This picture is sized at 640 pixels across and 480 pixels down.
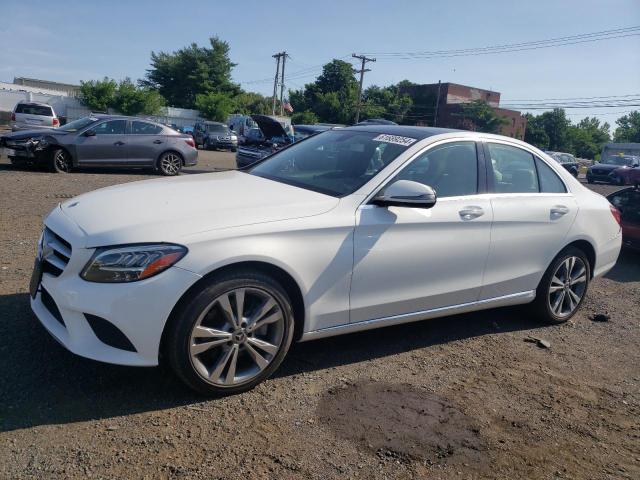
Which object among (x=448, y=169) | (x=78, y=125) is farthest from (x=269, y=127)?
(x=448, y=169)

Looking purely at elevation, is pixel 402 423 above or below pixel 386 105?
below

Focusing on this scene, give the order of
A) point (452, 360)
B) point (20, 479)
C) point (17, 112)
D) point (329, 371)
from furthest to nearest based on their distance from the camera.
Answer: point (17, 112)
point (452, 360)
point (329, 371)
point (20, 479)

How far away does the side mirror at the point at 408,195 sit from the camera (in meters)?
3.48

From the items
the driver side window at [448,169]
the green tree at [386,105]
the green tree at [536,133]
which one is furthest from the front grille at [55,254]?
the green tree at [536,133]

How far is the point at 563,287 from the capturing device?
4961mm

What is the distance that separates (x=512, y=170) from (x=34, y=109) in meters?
21.1

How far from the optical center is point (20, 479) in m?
2.39

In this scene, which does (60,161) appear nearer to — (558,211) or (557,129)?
(558,211)

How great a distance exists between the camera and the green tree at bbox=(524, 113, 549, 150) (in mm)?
75969

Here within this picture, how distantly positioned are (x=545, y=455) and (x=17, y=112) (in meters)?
22.5

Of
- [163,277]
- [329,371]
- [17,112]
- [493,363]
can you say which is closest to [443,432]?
[329,371]

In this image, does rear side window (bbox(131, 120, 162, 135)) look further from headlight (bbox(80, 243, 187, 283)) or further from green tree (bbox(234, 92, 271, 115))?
green tree (bbox(234, 92, 271, 115))

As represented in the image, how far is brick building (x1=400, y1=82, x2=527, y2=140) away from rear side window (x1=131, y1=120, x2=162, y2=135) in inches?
2143

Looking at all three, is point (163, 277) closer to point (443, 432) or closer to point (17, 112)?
point (443, 432)
